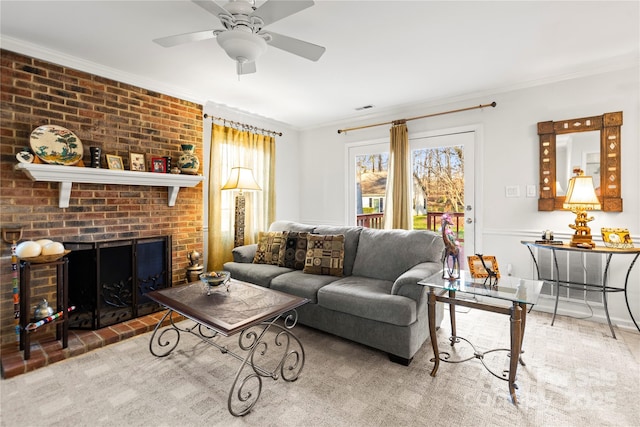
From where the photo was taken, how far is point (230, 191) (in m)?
4.25

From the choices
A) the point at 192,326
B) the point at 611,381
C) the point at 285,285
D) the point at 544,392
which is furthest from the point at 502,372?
the point at 192,326

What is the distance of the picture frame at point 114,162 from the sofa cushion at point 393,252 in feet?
8.12

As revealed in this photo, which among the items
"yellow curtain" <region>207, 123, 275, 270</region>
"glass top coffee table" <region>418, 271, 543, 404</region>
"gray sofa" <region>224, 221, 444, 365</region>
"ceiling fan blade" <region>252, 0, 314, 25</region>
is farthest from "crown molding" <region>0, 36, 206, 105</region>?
"glass top coffee table" <region>418, 271, 543, 404</region>

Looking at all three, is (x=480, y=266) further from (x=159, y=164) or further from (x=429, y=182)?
(x=159, y=164)

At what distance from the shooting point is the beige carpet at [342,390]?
1708 millimetres

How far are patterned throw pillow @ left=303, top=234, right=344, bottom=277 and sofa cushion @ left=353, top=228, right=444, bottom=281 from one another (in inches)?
7.8

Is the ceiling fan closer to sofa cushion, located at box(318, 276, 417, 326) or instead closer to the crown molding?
the crown molding

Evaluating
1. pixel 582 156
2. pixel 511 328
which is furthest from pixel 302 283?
pixel 582 156

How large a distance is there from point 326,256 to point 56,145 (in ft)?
8.27

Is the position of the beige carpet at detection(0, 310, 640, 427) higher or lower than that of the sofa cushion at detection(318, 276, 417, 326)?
lower

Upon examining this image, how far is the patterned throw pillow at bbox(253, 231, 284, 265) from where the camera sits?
350 centimetres

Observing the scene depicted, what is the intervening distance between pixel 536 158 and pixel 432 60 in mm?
1604

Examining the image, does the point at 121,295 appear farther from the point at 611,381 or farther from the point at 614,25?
the point at 614,25

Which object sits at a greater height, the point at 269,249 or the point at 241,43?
the point at 241,43
